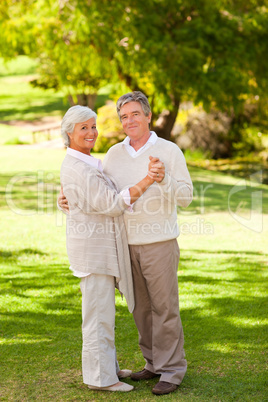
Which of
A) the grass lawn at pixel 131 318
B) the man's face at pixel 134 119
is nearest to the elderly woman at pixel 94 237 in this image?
the man's face at pixel 134 119

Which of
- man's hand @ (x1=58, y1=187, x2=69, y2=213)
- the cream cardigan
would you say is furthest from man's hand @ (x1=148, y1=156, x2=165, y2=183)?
man's hand @ (x1=58, y1=187, x2=69, y2=213)

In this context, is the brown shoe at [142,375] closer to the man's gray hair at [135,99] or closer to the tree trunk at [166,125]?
the man's gray hair at [135,99]

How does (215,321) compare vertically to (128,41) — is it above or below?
below

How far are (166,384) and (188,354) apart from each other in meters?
0.84

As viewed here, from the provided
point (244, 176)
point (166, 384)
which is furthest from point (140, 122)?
point (244, 176)

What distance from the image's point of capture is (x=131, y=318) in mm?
5570

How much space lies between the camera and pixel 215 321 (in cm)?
547

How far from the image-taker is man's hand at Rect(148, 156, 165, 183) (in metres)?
3.43

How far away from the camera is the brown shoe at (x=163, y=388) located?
376 cm

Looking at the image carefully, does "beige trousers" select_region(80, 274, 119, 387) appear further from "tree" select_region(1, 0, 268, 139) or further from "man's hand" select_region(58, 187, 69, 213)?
"tree" select_region(1, 0, 268, 139)

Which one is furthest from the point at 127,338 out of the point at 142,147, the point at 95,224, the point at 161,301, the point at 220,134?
the point at 220,134

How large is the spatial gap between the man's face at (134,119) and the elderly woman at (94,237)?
213mm

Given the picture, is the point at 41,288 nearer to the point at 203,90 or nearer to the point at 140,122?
the point at 140,122

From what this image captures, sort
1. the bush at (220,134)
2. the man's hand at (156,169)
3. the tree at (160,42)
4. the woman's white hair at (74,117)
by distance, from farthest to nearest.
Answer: the bush at (220,134) < the tree at (160,42) < the woman's white hair at (74,117) < the man's hand at (156,169)
